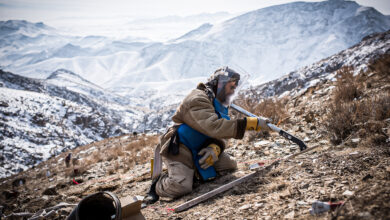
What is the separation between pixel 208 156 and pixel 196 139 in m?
0.30

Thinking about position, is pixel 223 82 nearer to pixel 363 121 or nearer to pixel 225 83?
pixel 225 83

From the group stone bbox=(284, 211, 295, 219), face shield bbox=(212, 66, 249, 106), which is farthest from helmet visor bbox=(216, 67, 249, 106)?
stone bbox=(284, 211, 295, 219)

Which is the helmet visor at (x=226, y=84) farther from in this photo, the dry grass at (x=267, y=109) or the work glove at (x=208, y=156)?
the dry grass at (x=267, y=109)

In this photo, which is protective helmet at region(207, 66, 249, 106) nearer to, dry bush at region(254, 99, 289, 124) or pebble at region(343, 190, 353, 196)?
pebble at region(343, 190, 353, 196)

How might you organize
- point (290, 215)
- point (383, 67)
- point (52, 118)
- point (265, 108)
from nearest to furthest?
point (290, 215) < point (383, 67) < point (265, 108) < point (52, 118)

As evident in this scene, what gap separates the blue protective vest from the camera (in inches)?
116

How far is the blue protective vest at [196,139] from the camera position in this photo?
296cm

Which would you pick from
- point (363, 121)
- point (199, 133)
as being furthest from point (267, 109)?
point (199, 133)

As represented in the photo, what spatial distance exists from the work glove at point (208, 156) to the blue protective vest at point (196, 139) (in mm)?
135

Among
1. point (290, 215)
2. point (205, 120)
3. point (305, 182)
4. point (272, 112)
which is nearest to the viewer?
point (290, 215)

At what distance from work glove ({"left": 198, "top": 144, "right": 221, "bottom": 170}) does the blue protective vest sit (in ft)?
0.44

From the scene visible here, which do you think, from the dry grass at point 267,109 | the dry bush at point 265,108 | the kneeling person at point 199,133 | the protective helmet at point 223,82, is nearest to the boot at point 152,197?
the kneeling person at point 199,133

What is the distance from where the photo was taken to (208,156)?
2.85 meters

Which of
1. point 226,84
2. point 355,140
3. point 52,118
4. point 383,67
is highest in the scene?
point 383,67
